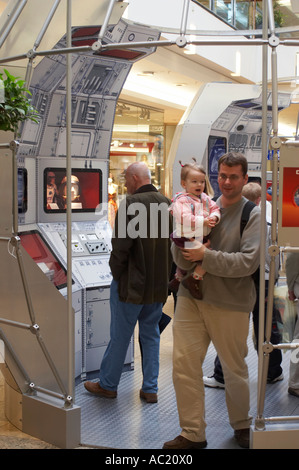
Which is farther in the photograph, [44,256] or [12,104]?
[44,256]

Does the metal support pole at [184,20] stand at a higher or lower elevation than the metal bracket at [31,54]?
higher

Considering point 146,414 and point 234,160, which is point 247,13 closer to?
point 234,160

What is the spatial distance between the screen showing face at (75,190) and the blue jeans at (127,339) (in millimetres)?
916

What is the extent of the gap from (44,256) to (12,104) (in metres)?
1.27

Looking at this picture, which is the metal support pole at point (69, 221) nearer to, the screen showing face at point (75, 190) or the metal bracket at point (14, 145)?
the metal bracket at point (14, 145)

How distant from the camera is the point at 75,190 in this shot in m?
5.32

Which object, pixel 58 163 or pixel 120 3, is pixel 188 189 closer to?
pixel 120 3

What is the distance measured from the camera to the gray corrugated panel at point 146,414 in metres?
3.92

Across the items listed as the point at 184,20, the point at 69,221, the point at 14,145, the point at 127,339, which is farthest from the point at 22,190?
the point at 184,20

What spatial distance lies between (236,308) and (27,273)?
1.32 metres

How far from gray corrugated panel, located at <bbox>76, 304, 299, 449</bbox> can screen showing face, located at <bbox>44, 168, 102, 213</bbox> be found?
4.70 ft

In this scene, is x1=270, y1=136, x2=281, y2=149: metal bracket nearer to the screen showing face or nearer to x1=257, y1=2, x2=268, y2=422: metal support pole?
x1=257, y1=2, x2=268, y2=422: metal support pole

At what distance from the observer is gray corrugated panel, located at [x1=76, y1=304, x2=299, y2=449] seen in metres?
3.92

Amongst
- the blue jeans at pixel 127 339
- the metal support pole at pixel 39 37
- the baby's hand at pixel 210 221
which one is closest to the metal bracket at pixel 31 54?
the metal support pole at pixel 39 37
